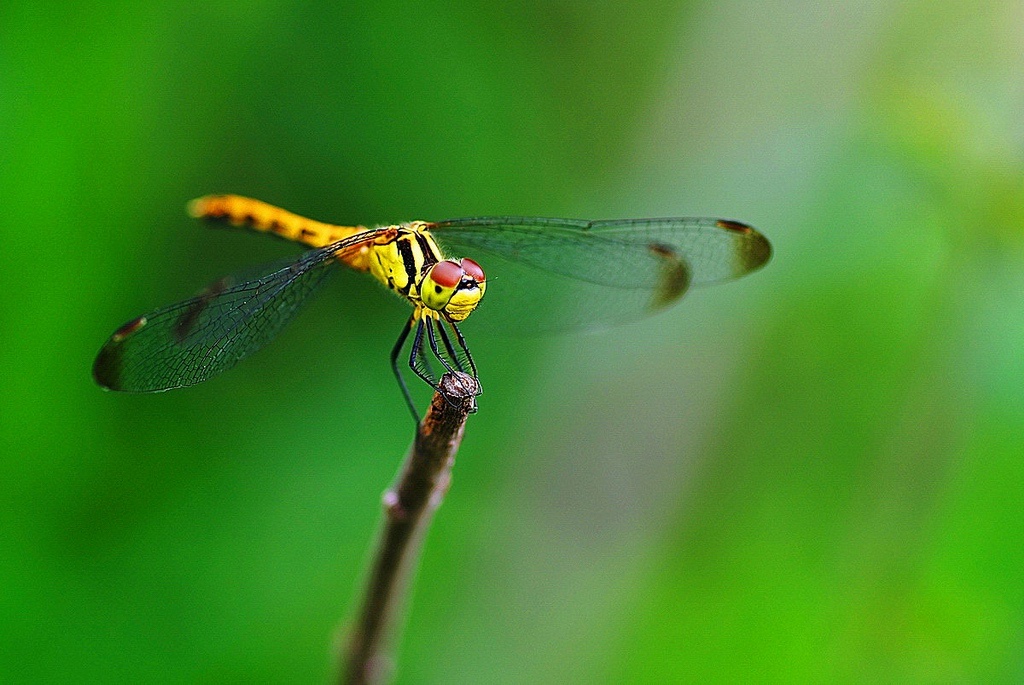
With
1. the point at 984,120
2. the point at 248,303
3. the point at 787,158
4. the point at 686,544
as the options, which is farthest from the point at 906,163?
the point at 248,303

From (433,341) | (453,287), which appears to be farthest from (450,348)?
(453,287)

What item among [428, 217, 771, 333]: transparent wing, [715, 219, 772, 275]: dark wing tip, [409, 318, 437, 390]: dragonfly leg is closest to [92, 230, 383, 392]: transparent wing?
[409, 318, 437, 390]: dragonfly leg

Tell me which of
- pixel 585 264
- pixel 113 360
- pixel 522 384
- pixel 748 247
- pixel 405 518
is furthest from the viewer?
pixel 522 384

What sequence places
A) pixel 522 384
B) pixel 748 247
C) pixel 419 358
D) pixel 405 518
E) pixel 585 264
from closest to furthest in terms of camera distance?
pixel 405 518 → pixel 419 358 → pixel 748 247 → pixel 585 264 → pixel 522 384

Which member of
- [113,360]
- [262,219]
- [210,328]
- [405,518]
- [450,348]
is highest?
[262,219]

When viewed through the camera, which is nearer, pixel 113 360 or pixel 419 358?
pixel 113 360

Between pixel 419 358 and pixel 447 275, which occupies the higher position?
pixel 447 275

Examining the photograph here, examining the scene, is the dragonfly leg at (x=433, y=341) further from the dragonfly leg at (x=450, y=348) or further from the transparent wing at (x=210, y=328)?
the transparent wing at (x=210, y=328)

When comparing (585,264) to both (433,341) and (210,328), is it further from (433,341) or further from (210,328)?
(210,328)
